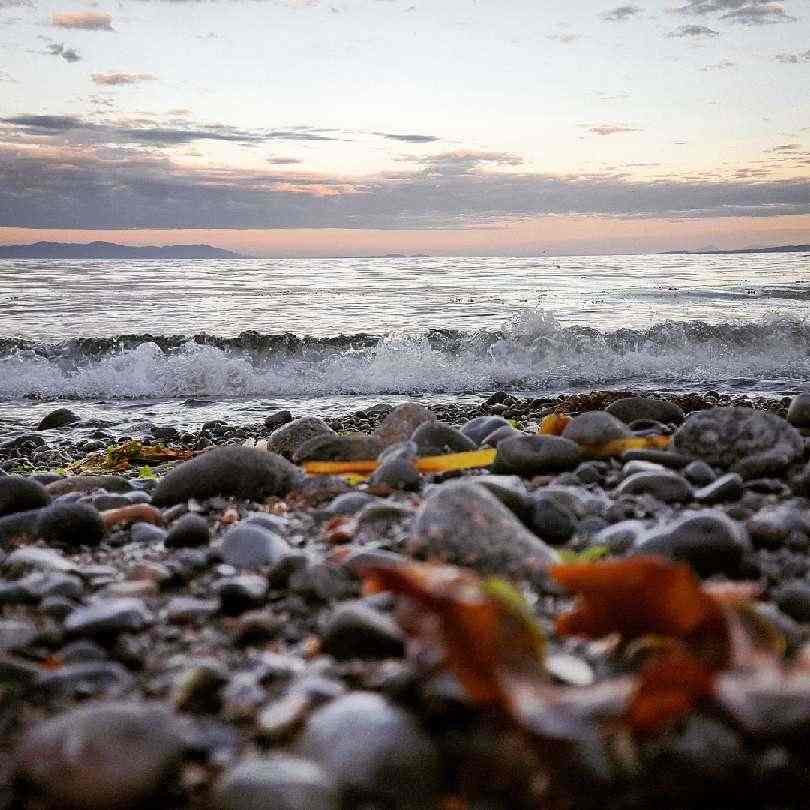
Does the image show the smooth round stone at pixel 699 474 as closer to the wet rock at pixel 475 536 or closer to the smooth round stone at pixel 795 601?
the wet rock at pixel 475 536

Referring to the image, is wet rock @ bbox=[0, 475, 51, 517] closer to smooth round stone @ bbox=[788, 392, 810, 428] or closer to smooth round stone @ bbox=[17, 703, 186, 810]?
smooth round stone @ bbox=[17, 703, 186, 810]

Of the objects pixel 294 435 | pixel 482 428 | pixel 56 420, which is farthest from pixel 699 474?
pixel 56 420

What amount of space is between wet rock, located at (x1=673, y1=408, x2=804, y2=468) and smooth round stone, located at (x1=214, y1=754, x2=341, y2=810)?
267 centimetres

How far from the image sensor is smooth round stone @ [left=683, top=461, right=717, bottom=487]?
10.5ft

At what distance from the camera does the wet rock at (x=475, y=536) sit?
2148 mm

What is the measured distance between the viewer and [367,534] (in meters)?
2.66

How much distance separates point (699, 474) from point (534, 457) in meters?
0.73

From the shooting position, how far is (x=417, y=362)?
11500 mm

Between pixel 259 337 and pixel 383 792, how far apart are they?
12.3 m

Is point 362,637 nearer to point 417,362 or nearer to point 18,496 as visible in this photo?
point 18,496

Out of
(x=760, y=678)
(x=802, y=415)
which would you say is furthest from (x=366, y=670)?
(x=802, y=415)

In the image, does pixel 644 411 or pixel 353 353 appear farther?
pixel 353 353

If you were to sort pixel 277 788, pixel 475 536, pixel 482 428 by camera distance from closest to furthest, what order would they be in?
pixel 277 788 < pixel 475 536 < pixel 482 428

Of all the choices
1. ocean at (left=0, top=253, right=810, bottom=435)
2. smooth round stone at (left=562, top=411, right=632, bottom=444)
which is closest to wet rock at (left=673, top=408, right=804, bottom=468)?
smooth round stone at (left=562, top=411, right=632, bottom=444)
